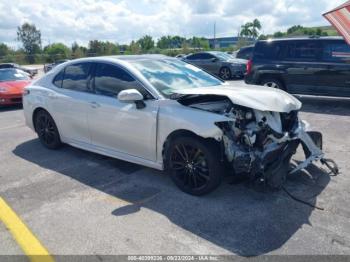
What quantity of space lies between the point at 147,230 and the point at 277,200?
4.90 feet

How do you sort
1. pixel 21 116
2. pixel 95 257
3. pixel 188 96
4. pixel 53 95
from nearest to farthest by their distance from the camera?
pixel 95 257 → pixel 188 96 → pixel 53 95 → pixel 21 116

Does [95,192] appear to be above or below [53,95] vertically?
below

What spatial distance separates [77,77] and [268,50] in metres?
6.19

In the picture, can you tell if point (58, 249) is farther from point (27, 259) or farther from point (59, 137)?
point (59, 137)

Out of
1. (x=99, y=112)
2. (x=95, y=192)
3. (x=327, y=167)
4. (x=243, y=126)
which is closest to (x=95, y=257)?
(x=95, y=192)

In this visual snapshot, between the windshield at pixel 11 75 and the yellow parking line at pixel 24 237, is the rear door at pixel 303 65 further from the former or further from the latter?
the windshield at pixel 11 75

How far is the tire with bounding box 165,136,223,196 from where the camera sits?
3879mm

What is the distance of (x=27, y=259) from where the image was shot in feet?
10.1

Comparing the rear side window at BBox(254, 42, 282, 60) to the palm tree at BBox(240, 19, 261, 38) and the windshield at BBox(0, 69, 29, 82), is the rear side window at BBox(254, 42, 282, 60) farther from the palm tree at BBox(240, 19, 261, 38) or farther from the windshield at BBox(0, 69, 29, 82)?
the palm tree at BBox(240, 19, 261, 38)

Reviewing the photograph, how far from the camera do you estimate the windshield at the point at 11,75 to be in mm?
11938

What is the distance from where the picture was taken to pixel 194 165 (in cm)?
405

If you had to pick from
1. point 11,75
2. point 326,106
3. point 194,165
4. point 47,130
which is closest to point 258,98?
point 194,165

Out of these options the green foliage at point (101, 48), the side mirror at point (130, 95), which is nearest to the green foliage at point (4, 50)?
the green foliage at point (101, 48)

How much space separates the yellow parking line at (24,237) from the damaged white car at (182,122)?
1.54m
